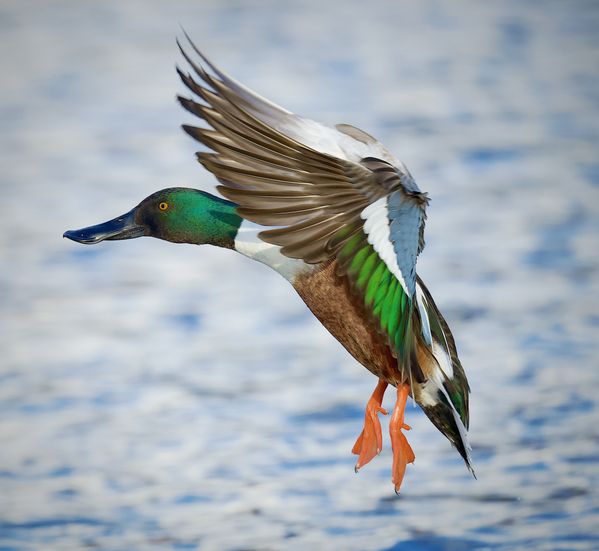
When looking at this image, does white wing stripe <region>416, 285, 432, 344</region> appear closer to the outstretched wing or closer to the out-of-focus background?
the outstretched wing

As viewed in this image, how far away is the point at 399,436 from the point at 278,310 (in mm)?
3321

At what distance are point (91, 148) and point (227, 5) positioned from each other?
3610 mm

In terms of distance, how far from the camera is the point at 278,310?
814cm

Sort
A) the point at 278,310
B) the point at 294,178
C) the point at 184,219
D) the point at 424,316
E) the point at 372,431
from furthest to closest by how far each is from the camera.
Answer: the point at 278,310 < the point at 372,431 < the point at 184,219 < the point at 424,316 < the point at 294,178

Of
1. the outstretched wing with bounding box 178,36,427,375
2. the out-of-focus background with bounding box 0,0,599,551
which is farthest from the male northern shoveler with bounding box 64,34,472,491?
the out-of-focus background with bounding box 0,0,599,551

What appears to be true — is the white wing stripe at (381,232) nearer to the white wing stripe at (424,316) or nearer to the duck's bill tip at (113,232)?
the white wing stripe at (424,316)

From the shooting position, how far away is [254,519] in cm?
619

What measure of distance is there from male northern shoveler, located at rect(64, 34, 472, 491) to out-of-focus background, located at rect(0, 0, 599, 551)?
4.37 ft

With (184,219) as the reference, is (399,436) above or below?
below

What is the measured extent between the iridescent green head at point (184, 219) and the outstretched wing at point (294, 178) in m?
0.64

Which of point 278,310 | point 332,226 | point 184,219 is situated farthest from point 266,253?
point 278,310

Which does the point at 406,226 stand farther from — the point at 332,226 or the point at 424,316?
the point at 424,316

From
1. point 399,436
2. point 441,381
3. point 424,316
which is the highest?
point 424,316

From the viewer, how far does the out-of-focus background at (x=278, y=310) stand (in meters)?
6.31
